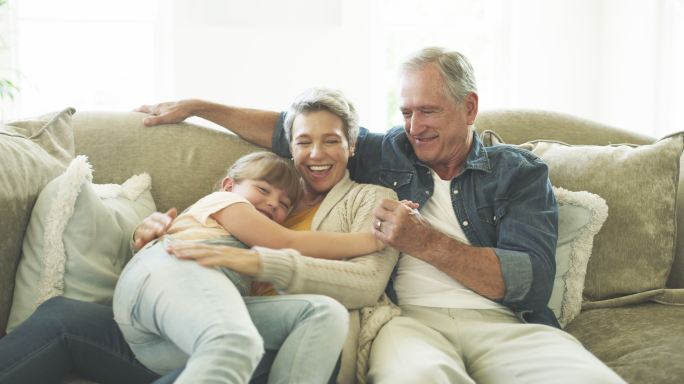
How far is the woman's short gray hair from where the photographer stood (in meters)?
1.78

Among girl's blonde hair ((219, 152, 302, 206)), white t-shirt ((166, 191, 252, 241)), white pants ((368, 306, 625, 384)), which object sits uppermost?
girl's blonde hair ((219, 152, 302, 206))

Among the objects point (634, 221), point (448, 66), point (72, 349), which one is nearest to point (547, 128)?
point (634, 221)

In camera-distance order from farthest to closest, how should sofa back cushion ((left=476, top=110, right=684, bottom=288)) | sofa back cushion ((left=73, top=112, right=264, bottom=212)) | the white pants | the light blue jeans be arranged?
sofa back cushion ((left=476, top=110, right=684, bottom=288))
sofa back cushion ((left=73, top=112, right=264, bottom=212))
the white pants
the light blue jeans

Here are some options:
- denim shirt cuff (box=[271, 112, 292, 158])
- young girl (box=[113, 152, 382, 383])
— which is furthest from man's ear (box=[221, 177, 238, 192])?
denim shirt cuff (box=[271, 112, 292, 158])

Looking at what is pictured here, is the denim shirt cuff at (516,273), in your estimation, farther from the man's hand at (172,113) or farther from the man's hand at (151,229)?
the man's hand at (172,113)

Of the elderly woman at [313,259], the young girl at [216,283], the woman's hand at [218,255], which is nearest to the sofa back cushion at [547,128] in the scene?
the elderly woman at [313,259]

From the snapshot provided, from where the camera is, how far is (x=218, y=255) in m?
1.39

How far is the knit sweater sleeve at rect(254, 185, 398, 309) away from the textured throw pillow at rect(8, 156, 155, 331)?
44cm

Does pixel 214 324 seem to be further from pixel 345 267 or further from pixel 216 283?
pixel 345 267

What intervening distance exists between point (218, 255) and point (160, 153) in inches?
28.3

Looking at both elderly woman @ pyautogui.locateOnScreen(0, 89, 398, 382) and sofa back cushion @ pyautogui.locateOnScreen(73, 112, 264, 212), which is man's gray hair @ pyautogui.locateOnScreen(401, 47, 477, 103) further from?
sofa back cushion @ pyautogui.locateOnScreen(73, 112, 264, 212)

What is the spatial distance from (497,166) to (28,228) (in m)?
1.22

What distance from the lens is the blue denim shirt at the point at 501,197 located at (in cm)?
167

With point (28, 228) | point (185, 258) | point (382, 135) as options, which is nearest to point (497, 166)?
point (382, 135)
